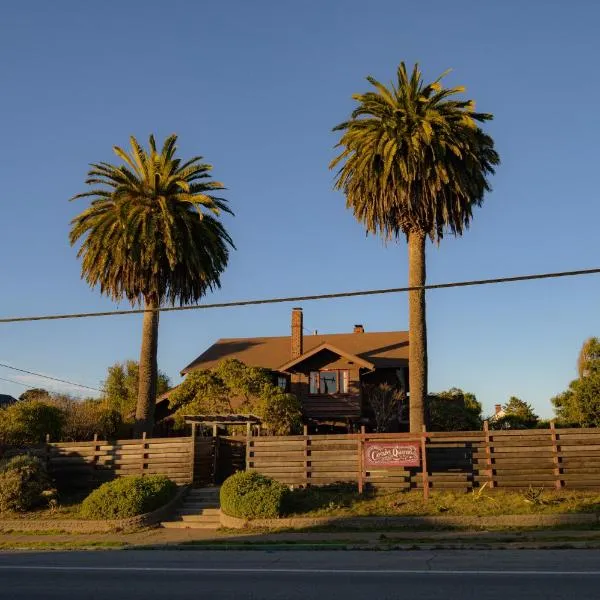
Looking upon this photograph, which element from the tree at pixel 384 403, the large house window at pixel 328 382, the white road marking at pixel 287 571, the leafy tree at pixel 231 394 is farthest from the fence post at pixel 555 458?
the large house window at pixel 328 382

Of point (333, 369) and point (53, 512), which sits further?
point (333, 369)

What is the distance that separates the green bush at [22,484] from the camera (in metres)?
24.0

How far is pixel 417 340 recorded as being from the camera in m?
28.2

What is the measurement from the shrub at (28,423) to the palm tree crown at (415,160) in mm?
17638

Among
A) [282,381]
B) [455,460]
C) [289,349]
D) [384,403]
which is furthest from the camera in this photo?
[289,349]

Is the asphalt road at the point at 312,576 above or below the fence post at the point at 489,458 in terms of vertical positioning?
below

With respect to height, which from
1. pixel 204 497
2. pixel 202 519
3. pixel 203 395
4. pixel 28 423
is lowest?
pixel 202 519

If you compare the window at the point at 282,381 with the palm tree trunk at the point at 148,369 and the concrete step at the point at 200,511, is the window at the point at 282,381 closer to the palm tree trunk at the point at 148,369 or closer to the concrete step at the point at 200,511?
the palm tree trunk at the point at 148,369

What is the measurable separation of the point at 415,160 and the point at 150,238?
12.6 m

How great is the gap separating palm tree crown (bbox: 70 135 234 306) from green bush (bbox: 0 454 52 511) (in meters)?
11.0

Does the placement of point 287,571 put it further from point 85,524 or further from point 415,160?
point 415,160

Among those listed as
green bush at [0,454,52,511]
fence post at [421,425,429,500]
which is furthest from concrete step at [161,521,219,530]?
fence post at [421,425,429,500]

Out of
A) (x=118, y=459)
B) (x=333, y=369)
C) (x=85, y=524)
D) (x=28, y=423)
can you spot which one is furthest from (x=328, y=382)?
(x=85, y=524)

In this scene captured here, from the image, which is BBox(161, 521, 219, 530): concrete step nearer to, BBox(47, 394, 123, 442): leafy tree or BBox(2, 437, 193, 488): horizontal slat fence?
BBox(2, 437, 193, 488): horizontal slat fence
